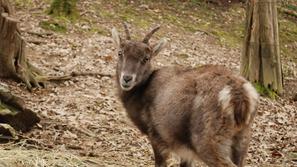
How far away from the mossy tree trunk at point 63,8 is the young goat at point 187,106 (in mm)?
8615

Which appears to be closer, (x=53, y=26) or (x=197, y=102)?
(x=197, y=102)

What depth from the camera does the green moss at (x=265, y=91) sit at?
41.6ft

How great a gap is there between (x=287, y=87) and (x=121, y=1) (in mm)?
6913

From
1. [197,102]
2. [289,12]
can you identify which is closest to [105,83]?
[197,102]

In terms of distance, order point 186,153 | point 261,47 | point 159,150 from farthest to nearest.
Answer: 1. point 261,47
2. point 159,150
3. point 186,153

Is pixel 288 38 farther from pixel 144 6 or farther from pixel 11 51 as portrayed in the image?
pixel 11 51

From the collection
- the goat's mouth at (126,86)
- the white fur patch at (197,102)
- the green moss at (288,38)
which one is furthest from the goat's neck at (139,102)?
the green moss at (288,38)

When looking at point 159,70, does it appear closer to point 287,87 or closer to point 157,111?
point 157,111

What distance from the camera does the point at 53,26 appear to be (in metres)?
14.7

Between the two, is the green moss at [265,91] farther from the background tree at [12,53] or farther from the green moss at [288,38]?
the background tree at [12,53]

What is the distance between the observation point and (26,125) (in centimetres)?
804

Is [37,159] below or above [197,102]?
below

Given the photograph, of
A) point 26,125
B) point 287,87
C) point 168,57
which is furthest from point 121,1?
point 26,125

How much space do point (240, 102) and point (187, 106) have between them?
2.22 ft
